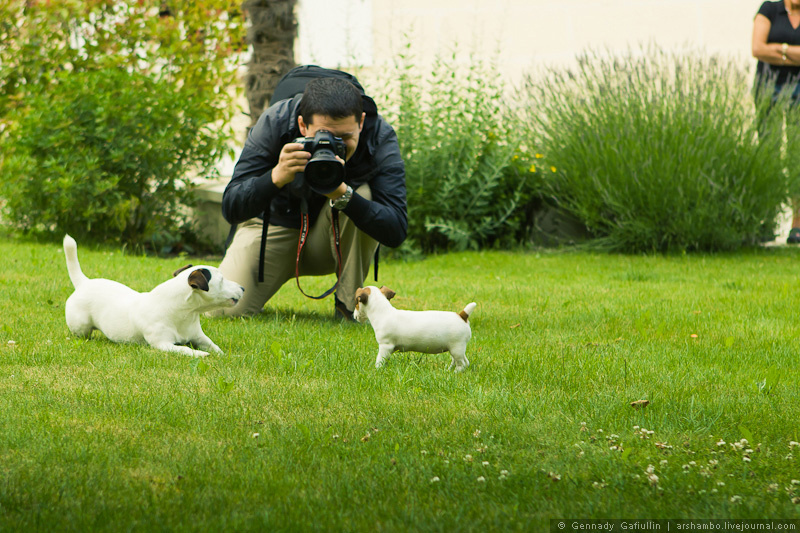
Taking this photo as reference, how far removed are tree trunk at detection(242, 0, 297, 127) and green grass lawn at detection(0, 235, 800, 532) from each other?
4538 mm

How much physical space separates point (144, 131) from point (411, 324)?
5600mm

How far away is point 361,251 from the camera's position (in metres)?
4.80

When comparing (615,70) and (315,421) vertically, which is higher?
(615,70)

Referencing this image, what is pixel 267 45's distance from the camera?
28.8 feet

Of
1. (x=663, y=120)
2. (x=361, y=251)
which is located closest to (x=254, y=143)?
(x=361, y=251)

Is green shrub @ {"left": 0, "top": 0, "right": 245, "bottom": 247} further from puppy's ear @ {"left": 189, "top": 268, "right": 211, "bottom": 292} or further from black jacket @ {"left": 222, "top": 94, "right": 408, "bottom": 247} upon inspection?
puppy's ear @ {"left": 189, "top": 268, "right": 211, "bottom": 292}

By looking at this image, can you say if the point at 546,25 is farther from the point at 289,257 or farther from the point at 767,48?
the point at 289,257

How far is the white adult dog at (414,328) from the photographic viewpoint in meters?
3.28

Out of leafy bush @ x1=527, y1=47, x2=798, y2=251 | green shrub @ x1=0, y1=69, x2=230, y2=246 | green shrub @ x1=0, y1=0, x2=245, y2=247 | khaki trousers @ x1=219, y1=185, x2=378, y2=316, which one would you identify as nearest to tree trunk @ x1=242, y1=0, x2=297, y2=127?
green shrub @ x1=0, y1=0, x2=245, y2=247

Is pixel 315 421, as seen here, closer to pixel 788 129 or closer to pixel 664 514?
pixel 664 514

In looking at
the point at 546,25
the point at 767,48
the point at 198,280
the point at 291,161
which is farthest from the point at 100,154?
the point at 546,25

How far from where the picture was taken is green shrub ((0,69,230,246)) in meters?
7.94

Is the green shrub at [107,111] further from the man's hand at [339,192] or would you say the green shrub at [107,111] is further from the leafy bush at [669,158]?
the man's hand at [339,192]

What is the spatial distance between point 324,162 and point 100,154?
504 centimetres
